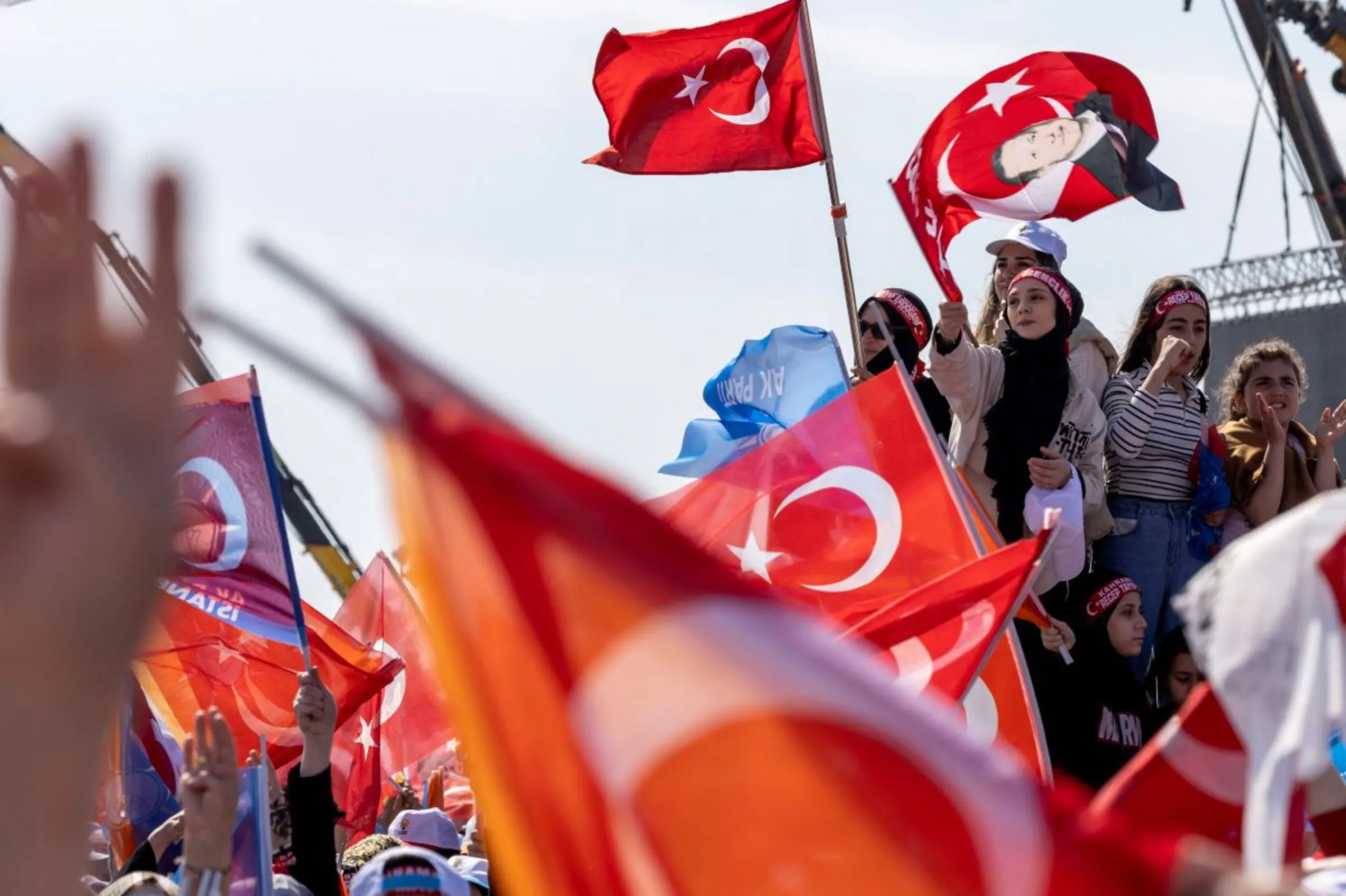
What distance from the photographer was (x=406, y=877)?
15.1 ft

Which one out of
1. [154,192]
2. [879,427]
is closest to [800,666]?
[154,192]

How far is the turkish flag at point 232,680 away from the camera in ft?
24.9

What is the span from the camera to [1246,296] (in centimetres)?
2491

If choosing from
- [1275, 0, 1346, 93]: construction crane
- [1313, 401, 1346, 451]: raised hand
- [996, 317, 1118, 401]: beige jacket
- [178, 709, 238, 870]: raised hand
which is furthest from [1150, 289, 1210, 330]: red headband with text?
[1275, 0, 1346, 93]: construction crane

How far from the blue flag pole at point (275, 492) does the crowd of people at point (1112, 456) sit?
207 cm

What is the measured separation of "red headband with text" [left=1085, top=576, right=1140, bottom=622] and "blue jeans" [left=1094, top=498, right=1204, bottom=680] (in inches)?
8.3

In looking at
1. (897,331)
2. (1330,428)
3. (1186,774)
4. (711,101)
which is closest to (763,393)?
(897,331)

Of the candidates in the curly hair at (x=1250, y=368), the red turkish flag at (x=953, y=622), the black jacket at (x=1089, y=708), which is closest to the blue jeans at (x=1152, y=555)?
the black jacket at (x=1089, y=708)

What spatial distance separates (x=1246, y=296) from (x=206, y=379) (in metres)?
18.1

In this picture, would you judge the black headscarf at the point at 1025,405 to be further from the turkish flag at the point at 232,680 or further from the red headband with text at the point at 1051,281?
the turkish flag at the point at 232,680

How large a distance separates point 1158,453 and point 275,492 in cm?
307

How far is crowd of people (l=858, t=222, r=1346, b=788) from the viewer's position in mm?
6430

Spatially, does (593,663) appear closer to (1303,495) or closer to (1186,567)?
(1186,567)

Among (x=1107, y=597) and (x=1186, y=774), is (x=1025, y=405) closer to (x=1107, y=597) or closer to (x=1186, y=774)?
(x=1107, y=597)
